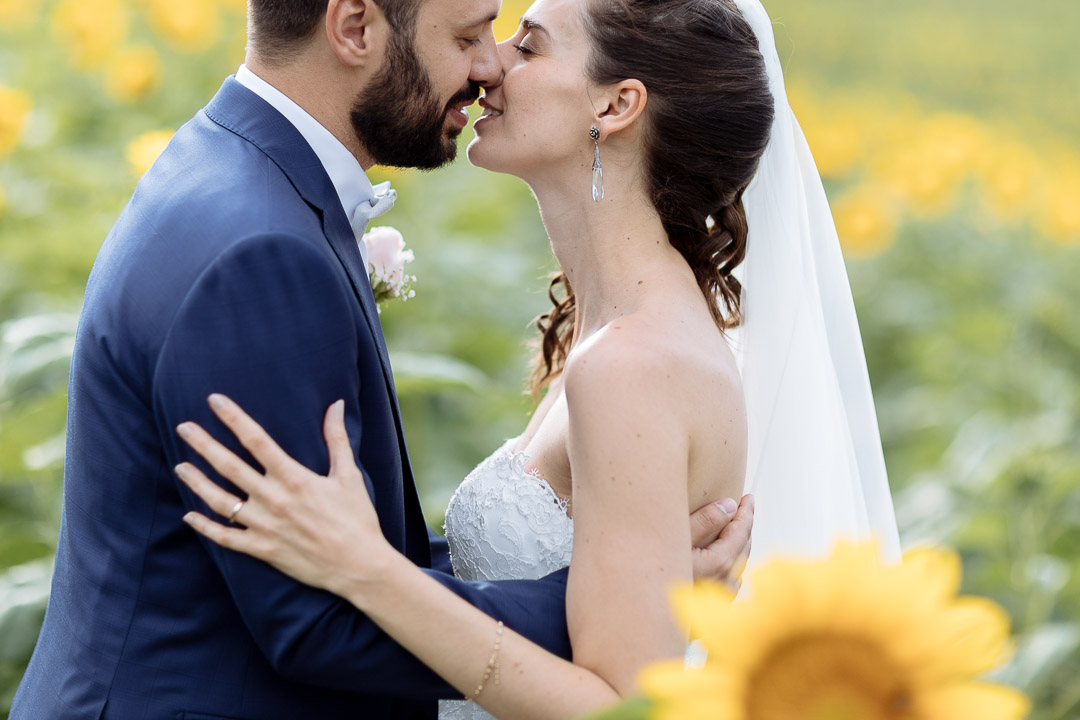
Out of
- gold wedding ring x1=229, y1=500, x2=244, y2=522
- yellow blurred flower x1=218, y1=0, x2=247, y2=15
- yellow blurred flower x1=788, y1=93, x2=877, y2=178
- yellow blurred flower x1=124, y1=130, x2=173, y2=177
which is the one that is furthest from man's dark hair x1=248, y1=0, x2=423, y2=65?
yellow blurred flower x1=788, y1=93, x2=877, y2=178

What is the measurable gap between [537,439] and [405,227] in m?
2.44

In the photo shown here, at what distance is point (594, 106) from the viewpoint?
2.47 m

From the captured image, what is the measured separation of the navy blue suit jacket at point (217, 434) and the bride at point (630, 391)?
6 cm

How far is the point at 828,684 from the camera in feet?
2.49

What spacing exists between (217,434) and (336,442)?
0.19 m

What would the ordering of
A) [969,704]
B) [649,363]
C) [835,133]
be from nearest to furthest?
[969,704]
[649,363]
[835,133]

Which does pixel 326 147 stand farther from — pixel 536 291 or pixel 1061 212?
pixel 1061 212

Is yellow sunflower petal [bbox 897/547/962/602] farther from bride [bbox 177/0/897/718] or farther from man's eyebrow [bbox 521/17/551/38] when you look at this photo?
man's eyebrow [bbox 521/17/551/38]

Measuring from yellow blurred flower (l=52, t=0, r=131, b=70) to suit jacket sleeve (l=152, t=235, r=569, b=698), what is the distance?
3570 mm

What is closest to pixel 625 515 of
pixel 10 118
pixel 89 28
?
pixel 10 118

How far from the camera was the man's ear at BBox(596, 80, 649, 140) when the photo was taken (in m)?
2.42

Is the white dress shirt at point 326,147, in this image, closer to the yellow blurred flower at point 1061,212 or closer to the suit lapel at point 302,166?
the suit lapel at point 302,166

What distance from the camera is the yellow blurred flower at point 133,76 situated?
4492 millimetres

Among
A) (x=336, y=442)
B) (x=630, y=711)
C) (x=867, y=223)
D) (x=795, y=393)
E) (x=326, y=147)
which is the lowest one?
(x=867, y=223)
